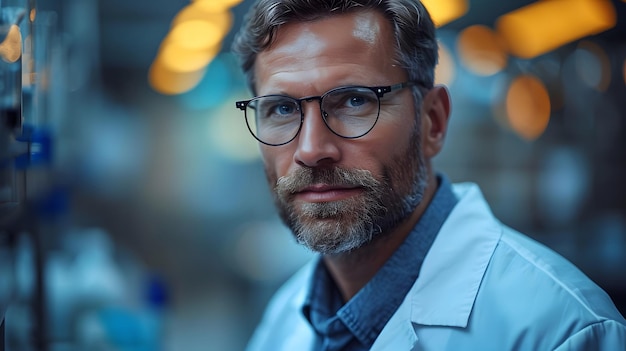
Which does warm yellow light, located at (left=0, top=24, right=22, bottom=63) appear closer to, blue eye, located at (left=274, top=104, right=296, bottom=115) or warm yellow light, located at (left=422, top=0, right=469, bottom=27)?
blue eye, located at (left=274, top=104, right=296, bottom=115)

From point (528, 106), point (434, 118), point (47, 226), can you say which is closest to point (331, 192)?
point (434, 118)

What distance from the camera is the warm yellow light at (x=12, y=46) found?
1139mm

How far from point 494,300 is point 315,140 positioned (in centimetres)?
51

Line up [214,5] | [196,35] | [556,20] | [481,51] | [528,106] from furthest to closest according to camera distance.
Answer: [528,106], [481,51], [196,35], [556,20], [214,5]

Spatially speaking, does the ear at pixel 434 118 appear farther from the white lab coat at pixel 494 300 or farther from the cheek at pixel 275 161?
Answer: the cheek at pixel 275 161

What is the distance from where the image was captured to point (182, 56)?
14.3ft

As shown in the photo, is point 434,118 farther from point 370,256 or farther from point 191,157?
point 191,157

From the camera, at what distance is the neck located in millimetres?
1430

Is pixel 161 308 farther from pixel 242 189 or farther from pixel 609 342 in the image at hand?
pixel 242 189

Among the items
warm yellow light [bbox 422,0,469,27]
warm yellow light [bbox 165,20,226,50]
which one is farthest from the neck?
warm yellow light [bbox 165,20,226,50]

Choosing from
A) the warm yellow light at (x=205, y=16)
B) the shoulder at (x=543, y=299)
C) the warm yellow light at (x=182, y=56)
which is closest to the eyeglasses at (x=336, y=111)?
the shoulder at (x=543, y=299)

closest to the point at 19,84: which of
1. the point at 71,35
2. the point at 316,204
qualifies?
the point at 316,204

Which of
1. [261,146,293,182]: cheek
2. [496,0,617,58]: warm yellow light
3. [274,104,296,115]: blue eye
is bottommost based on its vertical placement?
[261,146,293,182]: cheek

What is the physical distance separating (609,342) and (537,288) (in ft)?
0.56
